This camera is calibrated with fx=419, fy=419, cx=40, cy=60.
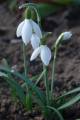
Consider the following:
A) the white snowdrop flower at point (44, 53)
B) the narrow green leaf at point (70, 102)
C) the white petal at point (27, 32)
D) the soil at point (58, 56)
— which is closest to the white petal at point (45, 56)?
the white snowdrop flower at point (44, 53)

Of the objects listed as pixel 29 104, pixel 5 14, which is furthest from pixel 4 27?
pixel 29 104

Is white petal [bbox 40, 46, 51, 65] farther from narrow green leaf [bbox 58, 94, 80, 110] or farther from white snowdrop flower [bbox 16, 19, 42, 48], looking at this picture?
narrow green leaf [bbox 58, 94, 80, 110]

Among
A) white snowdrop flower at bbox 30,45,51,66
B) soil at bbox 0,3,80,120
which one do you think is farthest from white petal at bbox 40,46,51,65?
soil at bbox 0,3,80,120

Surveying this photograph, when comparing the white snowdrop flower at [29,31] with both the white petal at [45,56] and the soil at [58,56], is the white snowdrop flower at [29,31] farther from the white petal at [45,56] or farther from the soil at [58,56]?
the soil at [58,56]

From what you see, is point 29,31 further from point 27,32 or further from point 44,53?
point 44,53

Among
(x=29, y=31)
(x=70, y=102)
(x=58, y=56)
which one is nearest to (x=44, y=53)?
(x=29, y=31)

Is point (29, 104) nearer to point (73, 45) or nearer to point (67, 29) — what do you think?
point (73, 45)

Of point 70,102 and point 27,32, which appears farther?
point 70,102

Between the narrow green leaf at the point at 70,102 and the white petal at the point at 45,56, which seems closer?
the white petal at the point at 45,56
